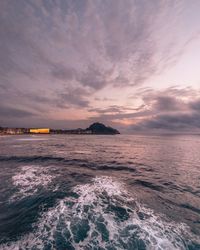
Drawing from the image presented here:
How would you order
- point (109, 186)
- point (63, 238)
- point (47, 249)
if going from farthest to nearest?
point (109, 186), point (63, 238), point (47, 249)

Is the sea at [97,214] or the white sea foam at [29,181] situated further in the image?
the white sea foam at [29,181]

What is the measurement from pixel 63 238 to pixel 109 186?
25.7 feet

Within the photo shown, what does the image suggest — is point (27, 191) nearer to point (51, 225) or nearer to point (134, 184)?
point (51, 225)

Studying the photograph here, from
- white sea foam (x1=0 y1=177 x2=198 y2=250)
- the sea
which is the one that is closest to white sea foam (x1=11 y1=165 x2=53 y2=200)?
the sea

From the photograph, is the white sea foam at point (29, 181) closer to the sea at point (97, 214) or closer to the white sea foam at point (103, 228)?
the sea at point (97, 214)

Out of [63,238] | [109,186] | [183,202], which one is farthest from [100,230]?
[183,202]

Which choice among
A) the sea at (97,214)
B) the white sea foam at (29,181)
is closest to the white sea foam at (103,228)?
the sea at (97,214)

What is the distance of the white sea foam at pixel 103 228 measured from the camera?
6596mm

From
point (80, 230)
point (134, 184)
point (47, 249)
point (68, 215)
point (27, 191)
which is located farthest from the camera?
point (134, 184)

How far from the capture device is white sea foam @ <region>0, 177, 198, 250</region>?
6.60 meters

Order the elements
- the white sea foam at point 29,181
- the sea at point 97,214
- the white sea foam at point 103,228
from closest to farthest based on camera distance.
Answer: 1. the white sea foam at point 103,228
2. the sea at point 97,214
3. the white sea foam at point 29,181

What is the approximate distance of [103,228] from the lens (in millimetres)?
7785

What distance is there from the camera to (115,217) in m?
8.82

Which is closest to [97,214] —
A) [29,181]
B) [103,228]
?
[103,228]
